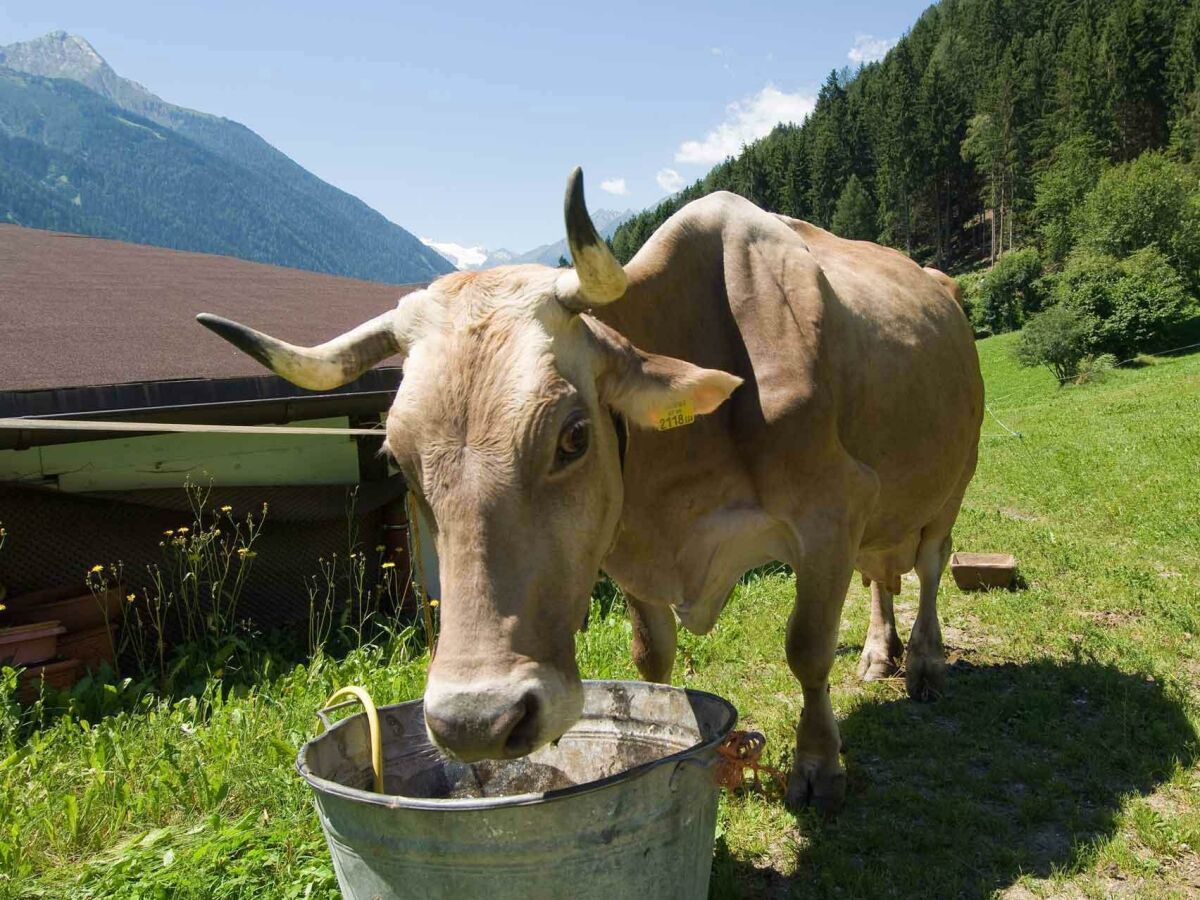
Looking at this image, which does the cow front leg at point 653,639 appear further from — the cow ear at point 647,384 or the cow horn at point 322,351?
the cow horn at point 322,351

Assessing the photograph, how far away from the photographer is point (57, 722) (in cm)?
441

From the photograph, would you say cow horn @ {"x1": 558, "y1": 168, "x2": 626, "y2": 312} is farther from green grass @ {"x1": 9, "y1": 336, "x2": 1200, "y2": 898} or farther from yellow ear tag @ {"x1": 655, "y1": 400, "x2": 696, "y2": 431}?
green grass @ {"x1": 9, "y1": 336, "x2": 1200, "y2": 898}

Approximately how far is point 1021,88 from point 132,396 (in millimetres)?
82454

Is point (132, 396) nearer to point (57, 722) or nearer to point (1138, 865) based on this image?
point (57, 722)

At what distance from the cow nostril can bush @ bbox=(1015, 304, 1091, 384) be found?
3255 cm

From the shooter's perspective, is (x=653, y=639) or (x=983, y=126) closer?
(x=653, y=639)

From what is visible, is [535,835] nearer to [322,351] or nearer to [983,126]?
[322,351]

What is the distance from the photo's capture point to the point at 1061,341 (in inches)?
1228

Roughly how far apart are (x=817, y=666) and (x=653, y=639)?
2.42 ft

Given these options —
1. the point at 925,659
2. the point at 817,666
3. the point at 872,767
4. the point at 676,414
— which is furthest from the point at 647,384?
the point at 925,659

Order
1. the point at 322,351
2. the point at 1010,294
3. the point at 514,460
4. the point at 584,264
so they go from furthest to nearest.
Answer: the point at 1010,294 → the point at 322,351 → the point at 584,264 → the point at 514,460

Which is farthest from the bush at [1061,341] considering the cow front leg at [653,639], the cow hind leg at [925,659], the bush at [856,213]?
the bush at [856,213]

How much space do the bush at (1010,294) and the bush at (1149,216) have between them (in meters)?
3.13

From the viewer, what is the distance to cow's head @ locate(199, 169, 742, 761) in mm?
2045
